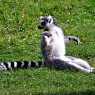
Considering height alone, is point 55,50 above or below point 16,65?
above

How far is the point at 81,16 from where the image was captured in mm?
17844

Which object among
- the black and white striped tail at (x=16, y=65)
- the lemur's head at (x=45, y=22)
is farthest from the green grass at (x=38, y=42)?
the lemur's head at (x=45, y=22)

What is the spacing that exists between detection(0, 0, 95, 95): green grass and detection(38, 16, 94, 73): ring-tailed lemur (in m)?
0.36

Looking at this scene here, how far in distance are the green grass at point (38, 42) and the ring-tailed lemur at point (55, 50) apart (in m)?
0.36

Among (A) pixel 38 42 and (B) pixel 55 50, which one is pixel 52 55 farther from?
(A) pixel 38 42

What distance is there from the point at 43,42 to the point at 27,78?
4.75 ft

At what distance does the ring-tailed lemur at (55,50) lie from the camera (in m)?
10.6

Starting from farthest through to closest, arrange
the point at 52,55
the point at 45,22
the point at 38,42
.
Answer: the point at 38,42
the point at 45,22
the point at 52,55

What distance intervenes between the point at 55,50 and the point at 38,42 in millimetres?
3682

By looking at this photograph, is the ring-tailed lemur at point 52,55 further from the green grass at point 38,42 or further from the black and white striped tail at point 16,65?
the green grass at point 38,42

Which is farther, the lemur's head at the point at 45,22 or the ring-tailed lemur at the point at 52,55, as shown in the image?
the lemur's head at the point at 45,22

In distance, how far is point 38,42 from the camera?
47.8ft

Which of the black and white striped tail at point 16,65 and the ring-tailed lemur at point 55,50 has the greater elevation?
the ring-tailed lemur at point 55,50

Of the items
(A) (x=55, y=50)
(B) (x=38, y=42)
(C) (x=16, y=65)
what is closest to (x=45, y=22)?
(A) (x=55, y=50)
